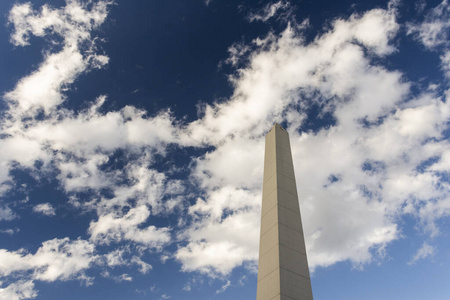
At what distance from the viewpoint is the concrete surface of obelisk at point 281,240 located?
17.4 m

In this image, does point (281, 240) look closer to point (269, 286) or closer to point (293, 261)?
point (293, 261)

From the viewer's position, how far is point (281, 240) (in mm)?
18781

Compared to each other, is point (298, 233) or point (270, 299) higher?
point (298, 233)

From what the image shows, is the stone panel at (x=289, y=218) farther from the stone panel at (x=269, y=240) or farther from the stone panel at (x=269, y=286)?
the stone panel at (x=269, y=286)

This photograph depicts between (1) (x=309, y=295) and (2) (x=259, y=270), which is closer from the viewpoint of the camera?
(1) (x=309, y=295)

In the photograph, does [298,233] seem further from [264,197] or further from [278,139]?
[278,139]

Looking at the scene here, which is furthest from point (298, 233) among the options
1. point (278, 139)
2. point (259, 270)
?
point (278, 139)

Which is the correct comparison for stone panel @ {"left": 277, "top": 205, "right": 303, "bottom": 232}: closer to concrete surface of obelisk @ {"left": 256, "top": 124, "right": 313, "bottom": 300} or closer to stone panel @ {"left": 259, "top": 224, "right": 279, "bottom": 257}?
concrete surface of obelisk @ {"left": 256, "top": 124, "right": 313, "bottom": 300}

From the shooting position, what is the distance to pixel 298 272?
18125 millimetres

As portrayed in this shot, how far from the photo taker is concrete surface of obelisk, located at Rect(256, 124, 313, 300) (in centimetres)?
1741

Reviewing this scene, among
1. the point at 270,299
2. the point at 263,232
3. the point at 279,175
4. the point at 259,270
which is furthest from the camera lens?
the point at 279,175

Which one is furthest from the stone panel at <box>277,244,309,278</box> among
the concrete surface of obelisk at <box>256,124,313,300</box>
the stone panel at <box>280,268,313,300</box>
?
the stone panel at <box>280,268,313,300</box>

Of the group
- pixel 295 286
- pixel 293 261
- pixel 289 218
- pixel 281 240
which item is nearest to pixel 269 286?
pixel 295 286

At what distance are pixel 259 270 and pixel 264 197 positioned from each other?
18.7 feet
